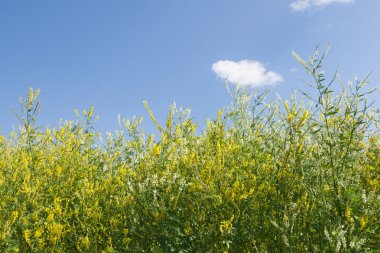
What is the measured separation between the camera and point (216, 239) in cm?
384

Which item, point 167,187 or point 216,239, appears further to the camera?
point 167,187

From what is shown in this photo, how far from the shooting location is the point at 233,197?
3.77 metres

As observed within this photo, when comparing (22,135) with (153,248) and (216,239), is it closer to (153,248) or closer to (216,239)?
(153,248)

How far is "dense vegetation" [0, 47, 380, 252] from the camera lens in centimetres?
361

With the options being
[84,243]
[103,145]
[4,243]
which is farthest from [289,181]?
[103,145]

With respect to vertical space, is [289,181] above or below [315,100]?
below

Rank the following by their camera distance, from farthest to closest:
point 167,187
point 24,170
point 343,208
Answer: point 24,170 < point 167,187 < point 343,208

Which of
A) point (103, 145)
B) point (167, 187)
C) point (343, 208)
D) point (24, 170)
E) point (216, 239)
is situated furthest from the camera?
point (103, 145)

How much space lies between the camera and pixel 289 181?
385 centimetres

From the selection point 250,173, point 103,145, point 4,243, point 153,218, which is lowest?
point 4,243

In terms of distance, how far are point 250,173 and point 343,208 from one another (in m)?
0.82

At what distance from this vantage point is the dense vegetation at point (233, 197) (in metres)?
3.61

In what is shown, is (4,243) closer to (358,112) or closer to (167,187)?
(167,187)

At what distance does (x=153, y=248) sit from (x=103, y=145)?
7.76 ft
